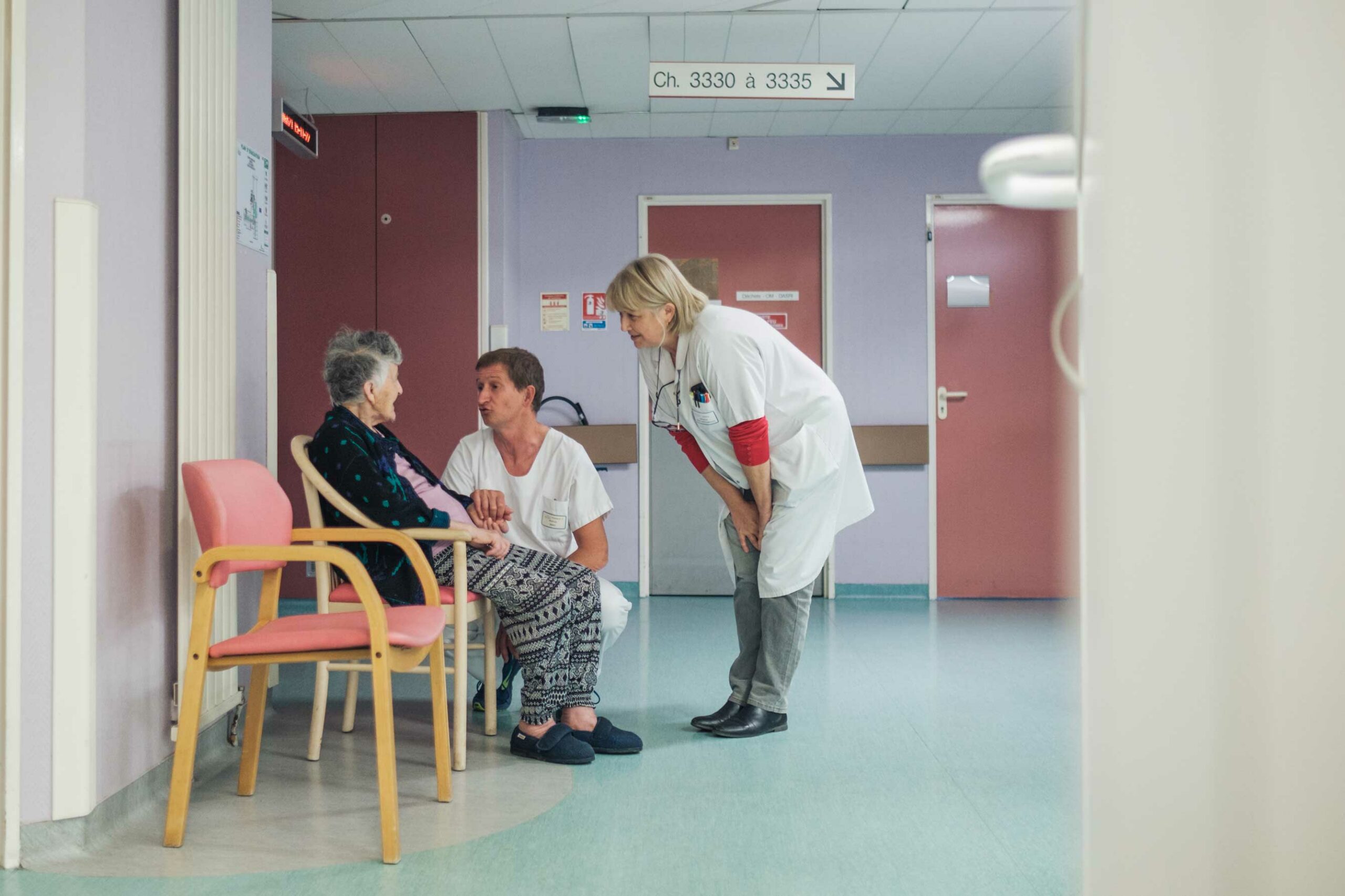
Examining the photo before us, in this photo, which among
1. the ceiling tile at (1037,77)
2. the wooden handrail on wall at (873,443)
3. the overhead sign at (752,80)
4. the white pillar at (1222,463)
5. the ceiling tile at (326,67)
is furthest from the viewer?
the wooden handrail on wall at (873,443)

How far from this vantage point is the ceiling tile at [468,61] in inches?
156

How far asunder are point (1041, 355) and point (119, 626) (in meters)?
4.73

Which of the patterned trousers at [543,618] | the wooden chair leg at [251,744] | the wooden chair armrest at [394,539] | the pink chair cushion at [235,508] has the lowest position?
the wooden chair leg at [251,744]

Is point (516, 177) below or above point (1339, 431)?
above

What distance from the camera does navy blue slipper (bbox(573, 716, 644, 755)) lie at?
2576 mm

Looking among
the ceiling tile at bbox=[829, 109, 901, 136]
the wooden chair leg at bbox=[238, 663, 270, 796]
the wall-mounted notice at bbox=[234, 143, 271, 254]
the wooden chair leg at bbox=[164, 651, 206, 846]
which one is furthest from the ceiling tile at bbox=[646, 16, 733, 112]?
the wooden chair leg at bbox=[164, 651, 206, 846]

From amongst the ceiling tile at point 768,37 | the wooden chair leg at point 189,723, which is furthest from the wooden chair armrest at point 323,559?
the ceiling tile at point 768,37

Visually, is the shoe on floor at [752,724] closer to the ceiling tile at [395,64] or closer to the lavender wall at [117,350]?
the lavender wall at [117,350]

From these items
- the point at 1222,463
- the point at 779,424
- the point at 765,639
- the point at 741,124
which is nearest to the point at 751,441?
the point at 779,424

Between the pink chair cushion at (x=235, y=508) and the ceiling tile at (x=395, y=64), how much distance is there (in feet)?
7.85

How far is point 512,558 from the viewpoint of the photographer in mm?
2621

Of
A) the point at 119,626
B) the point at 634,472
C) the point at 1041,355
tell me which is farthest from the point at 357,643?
the point at 1041,355

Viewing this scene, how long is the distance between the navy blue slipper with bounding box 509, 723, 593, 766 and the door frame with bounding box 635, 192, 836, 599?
2.91 m

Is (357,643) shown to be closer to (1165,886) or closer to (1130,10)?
(1165,886)
